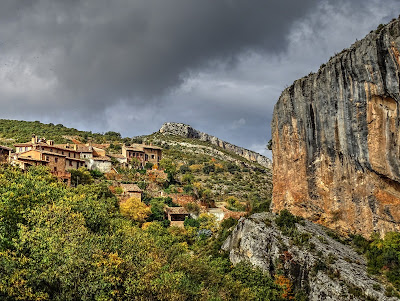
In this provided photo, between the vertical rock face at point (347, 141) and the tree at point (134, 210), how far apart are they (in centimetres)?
1873

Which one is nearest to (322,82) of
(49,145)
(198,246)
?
(198,246)

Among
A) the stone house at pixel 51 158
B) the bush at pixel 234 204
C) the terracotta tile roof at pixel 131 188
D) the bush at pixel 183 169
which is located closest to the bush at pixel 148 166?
the bush at pixel 183 169

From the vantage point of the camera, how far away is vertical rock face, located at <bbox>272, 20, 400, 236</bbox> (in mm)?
28969

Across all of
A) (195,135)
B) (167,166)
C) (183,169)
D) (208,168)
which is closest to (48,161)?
(167,166)

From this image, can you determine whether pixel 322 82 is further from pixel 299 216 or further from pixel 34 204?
Answer: pixel 34 204

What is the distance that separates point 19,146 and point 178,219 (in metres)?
32.4

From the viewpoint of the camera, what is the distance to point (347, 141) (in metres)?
34.1

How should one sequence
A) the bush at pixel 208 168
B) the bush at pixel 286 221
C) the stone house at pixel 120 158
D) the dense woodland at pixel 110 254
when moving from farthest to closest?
the bush at pixel 208 168 → the stone house at pixel 120 158 → the bush at pixel 286 221 → the dense woodland at pixel 110 254

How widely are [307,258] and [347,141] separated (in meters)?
11.5

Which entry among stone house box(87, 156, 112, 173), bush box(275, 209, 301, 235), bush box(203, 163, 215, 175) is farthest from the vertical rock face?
bush box(203, 163, 215, 175)

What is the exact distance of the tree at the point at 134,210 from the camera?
5081 centimetres

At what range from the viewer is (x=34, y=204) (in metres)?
26.2

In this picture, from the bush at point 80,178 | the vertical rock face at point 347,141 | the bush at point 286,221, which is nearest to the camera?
the vertical rock face at point 347,141

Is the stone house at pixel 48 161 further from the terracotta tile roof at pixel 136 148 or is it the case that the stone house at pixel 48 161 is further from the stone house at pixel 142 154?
the terracotta tile roof at pixel 136 148
